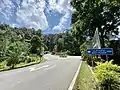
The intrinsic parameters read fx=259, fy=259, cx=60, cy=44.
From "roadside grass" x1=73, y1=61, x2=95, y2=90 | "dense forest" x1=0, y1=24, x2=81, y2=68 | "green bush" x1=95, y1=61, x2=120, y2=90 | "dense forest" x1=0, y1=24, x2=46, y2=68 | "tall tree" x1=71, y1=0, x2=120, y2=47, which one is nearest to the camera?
"green bush" x1=95, y1=61, x2=120, y2=90

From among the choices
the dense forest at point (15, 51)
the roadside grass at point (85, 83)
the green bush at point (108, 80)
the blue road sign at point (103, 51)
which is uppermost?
the dense forest at point (15, 51)

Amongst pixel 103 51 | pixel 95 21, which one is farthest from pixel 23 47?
pixel 103 51

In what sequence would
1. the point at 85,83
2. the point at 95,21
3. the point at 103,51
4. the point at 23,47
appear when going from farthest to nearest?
the point at 23,47
the point at 95,21
the point at 103,51
the point at 85,83

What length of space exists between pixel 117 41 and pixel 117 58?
8.98 feet

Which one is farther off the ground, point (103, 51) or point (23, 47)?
point (23, 47)

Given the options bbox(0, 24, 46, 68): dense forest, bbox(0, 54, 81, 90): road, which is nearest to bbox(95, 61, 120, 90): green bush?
bbox(0, 54, 81, 90): road

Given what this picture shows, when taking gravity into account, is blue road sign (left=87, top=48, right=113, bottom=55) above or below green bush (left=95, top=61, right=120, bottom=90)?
above

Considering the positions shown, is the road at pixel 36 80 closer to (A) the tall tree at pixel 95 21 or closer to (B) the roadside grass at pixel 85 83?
(B) the roadside grass at pixel 85 83

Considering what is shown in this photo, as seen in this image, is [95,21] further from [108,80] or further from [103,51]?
[108,80]

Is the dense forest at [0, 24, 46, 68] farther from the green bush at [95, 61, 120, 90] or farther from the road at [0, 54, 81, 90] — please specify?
the green bush at [95, 61, 120, 90]

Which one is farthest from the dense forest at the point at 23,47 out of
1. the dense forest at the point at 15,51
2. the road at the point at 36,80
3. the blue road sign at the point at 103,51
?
the blue road sign at the point at 103,51

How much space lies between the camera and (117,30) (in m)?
42.9

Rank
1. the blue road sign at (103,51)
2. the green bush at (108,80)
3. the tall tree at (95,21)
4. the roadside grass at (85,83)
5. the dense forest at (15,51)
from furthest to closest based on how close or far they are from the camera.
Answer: the tall tree at (95,21) → the dense forest at (15,51) → the blue road sign at (103,51) → the roadside grass at (85,83) → the green bush at (108,80)

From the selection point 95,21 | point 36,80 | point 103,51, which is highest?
point 95,21
